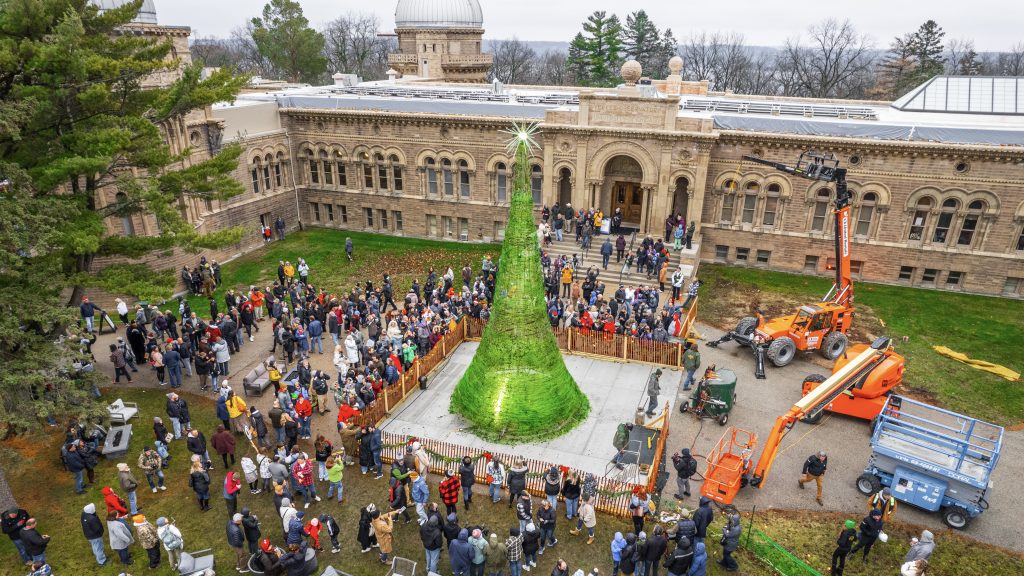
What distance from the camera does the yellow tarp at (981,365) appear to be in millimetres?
21203

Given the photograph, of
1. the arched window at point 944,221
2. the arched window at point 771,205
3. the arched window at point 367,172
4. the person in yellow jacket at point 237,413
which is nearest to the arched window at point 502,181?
the arched window at point 367,172

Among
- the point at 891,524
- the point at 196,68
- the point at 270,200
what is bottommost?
the point at 891,524

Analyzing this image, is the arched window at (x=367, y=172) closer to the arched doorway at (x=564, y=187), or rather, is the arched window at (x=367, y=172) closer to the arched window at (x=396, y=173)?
the arched window at (x=396, y=173)

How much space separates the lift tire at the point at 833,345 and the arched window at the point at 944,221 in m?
10.1

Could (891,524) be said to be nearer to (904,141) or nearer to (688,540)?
(688,540)

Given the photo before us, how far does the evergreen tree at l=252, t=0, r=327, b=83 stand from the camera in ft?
187

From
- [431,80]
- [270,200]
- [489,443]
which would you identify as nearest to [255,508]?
[489,443]

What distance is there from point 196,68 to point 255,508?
11166mm

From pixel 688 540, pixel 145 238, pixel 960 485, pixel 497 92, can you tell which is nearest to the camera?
pixel 688 540

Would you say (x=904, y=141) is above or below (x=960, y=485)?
above

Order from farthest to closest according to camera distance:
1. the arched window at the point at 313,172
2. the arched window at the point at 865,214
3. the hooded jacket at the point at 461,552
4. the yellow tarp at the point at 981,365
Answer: the arched window at the point at 313,172, the arched window at the point at 865,214, the yellow tarp at the point at 981,365, the hooded jacket at the point at 461,552

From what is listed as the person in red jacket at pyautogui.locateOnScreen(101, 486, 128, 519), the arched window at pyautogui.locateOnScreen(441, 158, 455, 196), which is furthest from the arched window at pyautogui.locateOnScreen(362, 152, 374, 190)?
the person in red jacket at pyautogui.locateOnScreen(101, 486, 128, 519)

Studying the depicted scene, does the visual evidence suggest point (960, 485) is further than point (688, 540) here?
Yes

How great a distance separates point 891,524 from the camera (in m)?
14.6
